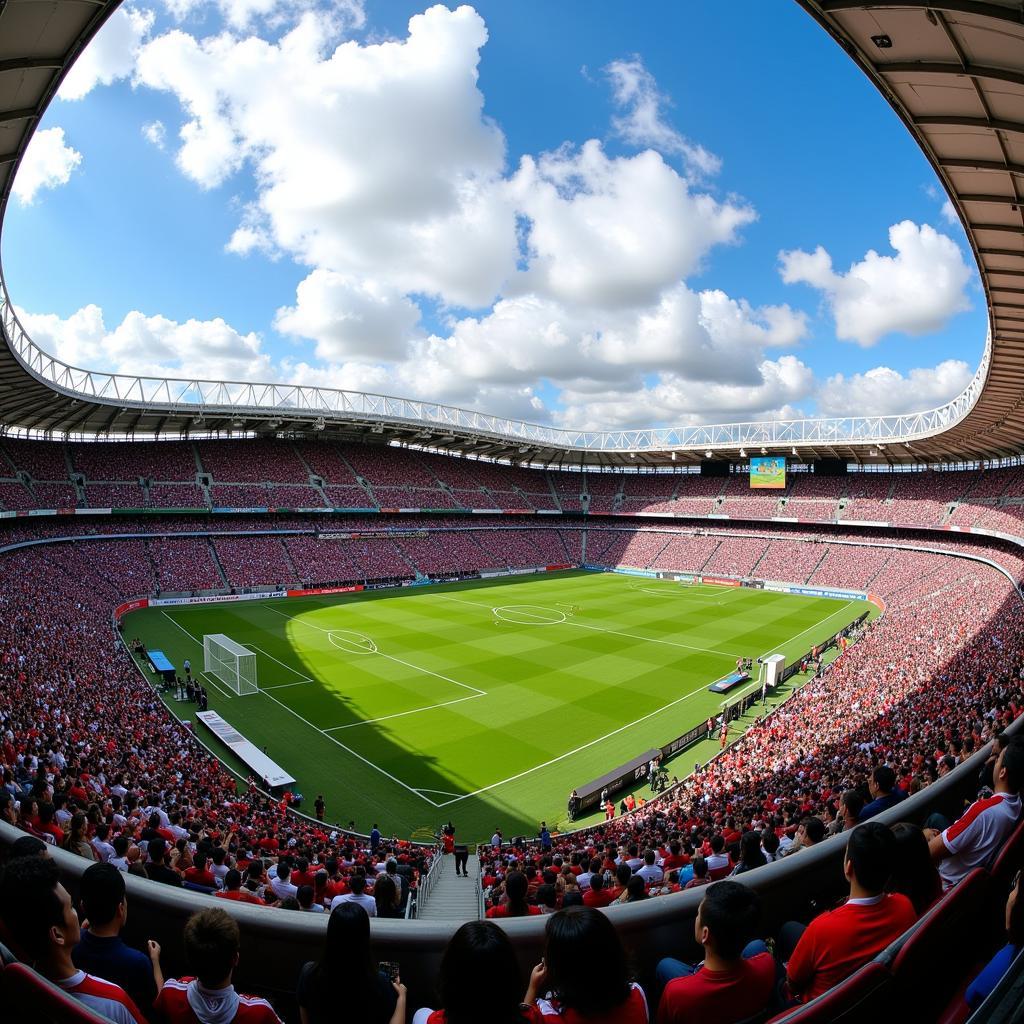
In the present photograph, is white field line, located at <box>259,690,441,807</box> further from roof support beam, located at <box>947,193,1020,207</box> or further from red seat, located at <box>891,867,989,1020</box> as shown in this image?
roof support beam, located at <box>947,193,1020,207</box>

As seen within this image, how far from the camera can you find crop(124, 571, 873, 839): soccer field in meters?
20.6

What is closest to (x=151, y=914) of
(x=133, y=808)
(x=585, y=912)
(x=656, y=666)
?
(x=585, y=912)

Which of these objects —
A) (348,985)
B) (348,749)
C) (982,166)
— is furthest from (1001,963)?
(348,749)

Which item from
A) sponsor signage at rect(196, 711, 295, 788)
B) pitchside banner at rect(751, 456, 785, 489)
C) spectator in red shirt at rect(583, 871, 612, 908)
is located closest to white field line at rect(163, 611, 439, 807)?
sponsor signage at rect(196, 711, 295, 788)

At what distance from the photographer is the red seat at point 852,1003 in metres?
2.16

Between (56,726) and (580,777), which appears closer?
(56,726)

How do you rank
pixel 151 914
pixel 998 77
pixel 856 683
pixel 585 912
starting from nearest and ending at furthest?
pixel 585 912 → pixel 151 914 → pixel 998 77 → pixel 856 683

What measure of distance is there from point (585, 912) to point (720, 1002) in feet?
2.92

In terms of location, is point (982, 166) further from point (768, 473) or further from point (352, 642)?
point (768, 473)

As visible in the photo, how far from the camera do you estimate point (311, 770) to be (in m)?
21.3

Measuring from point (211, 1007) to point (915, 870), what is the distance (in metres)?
3.75

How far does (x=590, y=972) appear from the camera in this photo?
8.28ft

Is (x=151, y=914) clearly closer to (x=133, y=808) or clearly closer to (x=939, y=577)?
(x=133, y=808)

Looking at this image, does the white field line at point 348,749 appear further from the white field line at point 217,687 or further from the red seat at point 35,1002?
the red seat at point 35,1002
